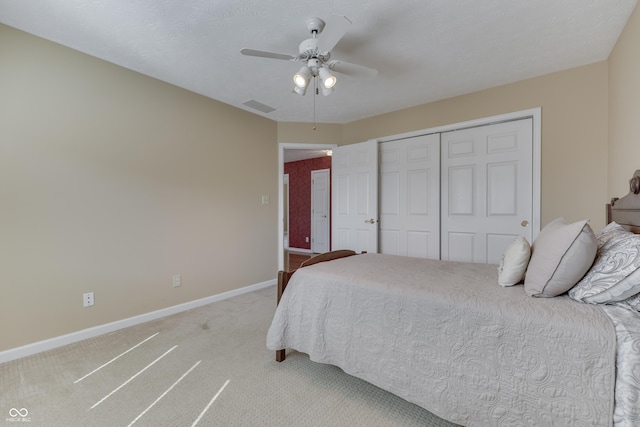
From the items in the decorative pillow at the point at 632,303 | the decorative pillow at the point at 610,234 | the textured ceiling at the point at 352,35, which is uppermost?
the textured ceiling at the point at 352,35

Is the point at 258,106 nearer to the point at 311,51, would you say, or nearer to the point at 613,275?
the point at 311,51

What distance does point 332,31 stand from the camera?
5.57 feet

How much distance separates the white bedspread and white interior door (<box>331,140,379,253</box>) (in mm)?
1917

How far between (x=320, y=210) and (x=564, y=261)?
5715 mm

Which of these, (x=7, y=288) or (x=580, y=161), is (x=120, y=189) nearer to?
(x=7, y=288)

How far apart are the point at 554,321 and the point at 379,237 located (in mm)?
2838

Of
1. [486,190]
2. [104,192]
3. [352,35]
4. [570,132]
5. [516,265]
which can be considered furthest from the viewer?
[486,190]

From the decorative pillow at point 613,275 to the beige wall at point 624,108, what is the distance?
106 cm

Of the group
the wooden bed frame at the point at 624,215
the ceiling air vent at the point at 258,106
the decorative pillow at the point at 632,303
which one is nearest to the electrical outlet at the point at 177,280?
the wooden bed frame at the point at 624,215

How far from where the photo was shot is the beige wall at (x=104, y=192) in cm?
208

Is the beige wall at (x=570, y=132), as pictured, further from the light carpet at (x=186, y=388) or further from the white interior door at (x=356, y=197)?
the light carpet at (x=186, y=388)

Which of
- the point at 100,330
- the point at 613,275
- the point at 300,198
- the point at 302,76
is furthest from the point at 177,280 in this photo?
the point at 300,198

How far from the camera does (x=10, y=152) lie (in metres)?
2.04

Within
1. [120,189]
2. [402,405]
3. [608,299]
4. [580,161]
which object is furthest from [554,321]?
[120,189]
